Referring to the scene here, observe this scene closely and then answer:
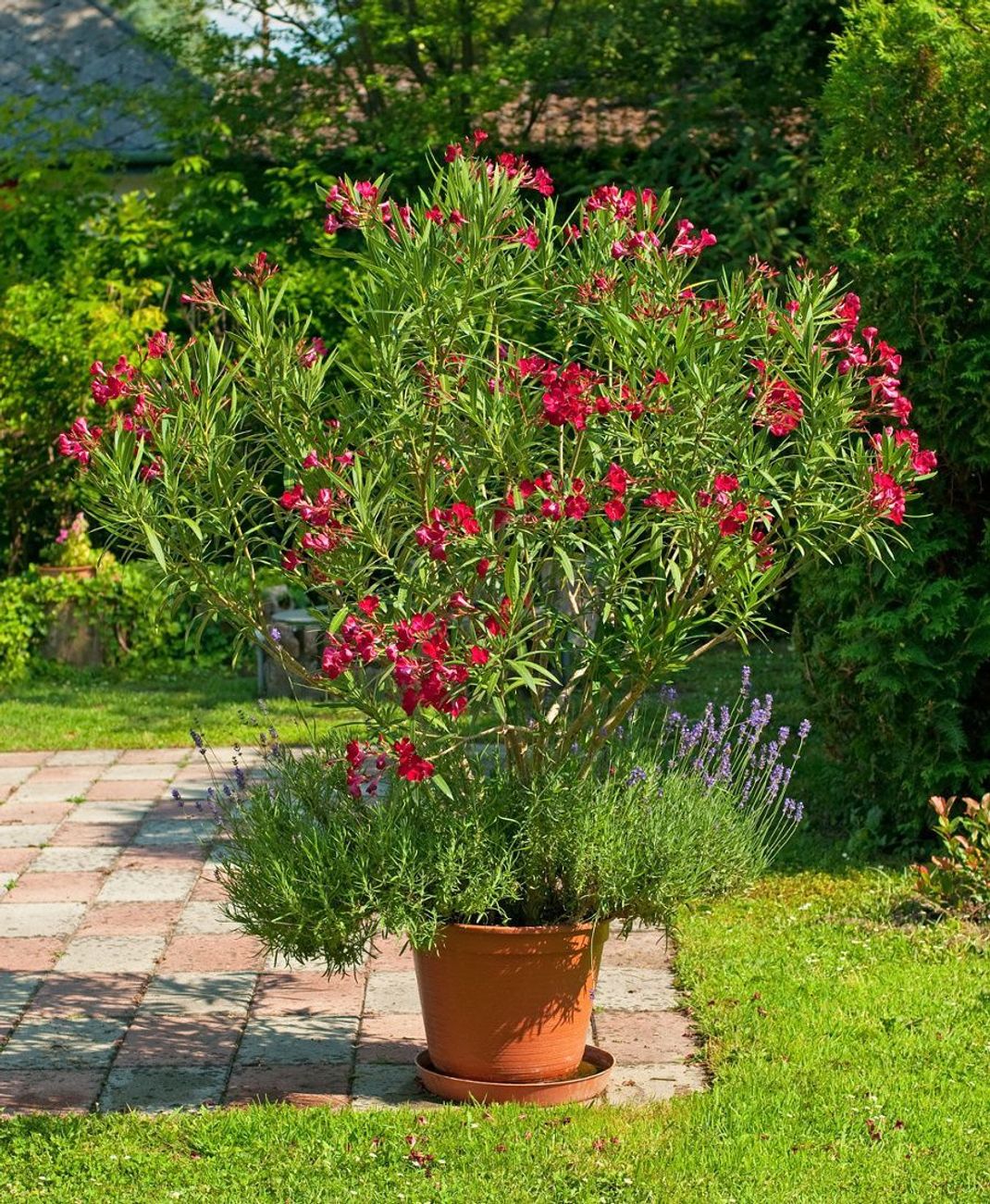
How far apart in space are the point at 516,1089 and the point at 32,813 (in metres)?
3.71

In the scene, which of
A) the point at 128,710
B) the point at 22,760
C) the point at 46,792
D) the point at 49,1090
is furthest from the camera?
the point at 128,710

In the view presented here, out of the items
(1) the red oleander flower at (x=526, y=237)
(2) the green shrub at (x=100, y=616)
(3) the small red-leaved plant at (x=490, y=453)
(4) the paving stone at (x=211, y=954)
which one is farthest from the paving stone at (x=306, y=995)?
(2) the green shrub at (x=100, y=616)

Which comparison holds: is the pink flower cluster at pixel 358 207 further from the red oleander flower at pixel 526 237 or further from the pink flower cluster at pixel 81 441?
the pink flower cluster at pixel 81 441

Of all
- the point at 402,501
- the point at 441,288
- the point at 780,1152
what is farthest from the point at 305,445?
the point at 780,1152

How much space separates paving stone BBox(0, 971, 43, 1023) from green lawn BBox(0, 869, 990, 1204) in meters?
0.95

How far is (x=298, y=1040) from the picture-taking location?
463cm

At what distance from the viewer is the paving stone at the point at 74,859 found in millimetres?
6293

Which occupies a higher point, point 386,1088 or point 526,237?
point 526,237

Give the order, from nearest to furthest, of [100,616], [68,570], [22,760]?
[22,760] → [100,616] → [68,570]

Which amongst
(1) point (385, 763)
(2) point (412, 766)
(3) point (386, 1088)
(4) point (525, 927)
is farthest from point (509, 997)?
(2) point (412, 766)

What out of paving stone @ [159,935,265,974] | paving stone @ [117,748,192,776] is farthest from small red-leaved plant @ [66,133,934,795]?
paving stone @ [117,748,192,776]

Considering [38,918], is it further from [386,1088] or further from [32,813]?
[386,1088]

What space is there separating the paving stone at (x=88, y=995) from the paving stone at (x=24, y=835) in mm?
1499

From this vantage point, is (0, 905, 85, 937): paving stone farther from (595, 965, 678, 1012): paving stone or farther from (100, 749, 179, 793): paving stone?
(595, 965, 678, 1012): paving stone
